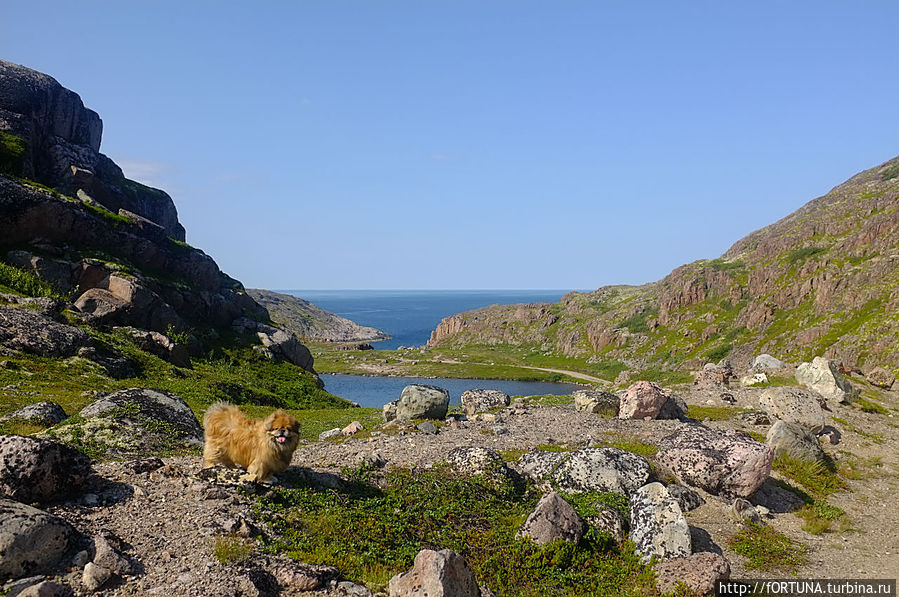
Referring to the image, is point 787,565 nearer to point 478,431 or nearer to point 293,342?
point 478,431

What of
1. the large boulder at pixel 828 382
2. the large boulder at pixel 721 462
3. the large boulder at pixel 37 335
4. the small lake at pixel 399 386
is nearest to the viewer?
the large boulder at pixel 721 462

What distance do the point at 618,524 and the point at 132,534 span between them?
13.0 metres

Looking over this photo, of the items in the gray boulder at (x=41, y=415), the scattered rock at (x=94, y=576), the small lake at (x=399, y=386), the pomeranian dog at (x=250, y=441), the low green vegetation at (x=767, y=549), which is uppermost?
the pomeranian dog at (x=250, y=441)

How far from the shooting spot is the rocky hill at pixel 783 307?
101 meters

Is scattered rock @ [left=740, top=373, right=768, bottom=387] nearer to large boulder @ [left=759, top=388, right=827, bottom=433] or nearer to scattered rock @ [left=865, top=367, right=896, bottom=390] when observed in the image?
scattered rock @ [left=865, top=367, right=896, bottom=390]

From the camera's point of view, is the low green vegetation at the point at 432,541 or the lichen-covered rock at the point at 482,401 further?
the lichen-covered rock at the point at 482,401

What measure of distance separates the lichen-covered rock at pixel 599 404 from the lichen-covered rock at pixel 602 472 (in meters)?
12.9

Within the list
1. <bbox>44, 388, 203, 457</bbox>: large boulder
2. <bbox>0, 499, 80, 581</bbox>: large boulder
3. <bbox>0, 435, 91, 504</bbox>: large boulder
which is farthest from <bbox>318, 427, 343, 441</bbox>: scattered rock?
<bbox>0, 499, 80, 581</bbox>: large boulder

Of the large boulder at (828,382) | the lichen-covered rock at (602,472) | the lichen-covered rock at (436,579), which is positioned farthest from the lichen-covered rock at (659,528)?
the large boulder at (828,382)

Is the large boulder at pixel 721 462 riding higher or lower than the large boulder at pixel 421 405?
higher

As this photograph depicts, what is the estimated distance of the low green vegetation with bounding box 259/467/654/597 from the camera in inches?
446

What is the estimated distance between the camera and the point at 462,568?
9.85 m

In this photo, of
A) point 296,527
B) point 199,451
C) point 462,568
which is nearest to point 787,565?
point 462,568

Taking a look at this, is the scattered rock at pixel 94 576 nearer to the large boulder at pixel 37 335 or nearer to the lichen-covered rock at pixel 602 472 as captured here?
the lichen-covered rock at pixel 602 472
